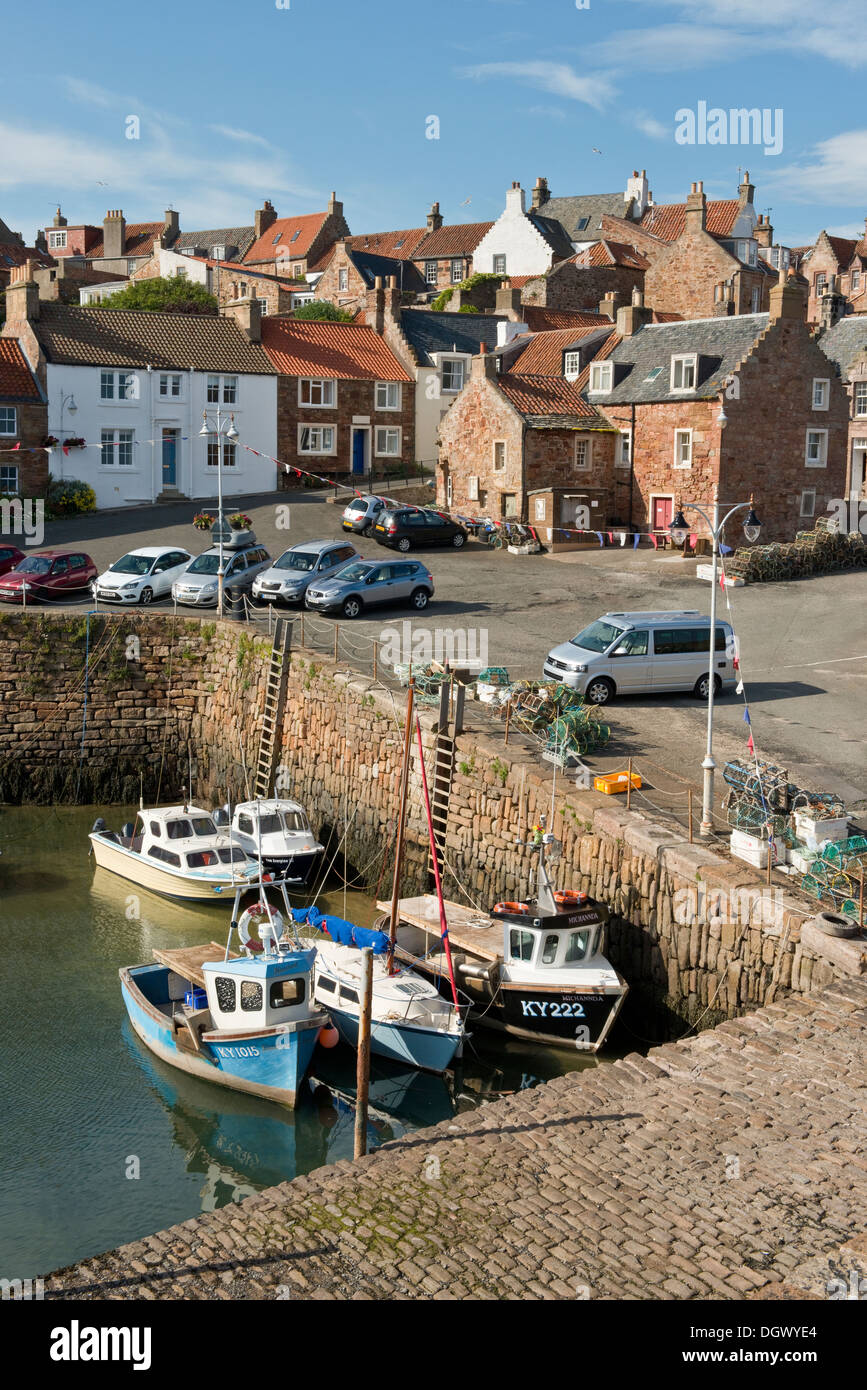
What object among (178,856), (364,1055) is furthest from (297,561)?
(364,1055)

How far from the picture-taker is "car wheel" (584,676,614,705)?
2364 cm

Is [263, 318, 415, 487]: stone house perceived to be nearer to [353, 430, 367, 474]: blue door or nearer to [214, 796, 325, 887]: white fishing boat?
[353, 430, 367, 474]: blue door

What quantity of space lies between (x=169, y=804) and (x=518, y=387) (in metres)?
21.1

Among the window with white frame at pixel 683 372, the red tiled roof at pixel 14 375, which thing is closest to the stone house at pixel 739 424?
the window with white frame at pixel 683 372

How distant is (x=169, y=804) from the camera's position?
28.5m

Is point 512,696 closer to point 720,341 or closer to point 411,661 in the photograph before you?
point 411,661

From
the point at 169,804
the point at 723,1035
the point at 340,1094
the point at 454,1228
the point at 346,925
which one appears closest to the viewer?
the point at 454,1228

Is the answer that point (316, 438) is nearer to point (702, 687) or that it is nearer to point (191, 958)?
point (702, 687)

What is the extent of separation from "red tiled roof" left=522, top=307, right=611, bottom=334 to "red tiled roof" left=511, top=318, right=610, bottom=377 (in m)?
3.20

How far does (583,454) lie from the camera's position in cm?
4188

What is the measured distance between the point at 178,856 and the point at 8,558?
543 inches

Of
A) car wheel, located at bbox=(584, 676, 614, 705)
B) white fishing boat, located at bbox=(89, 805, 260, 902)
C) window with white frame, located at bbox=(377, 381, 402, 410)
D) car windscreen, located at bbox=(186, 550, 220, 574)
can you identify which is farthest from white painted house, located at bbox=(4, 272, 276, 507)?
car wheel, located at bbox=(584, 676, 614, 705)

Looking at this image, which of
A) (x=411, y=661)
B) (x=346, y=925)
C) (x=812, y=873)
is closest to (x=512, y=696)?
(x=411, y=661)

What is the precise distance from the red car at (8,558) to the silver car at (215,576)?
5010 mm
